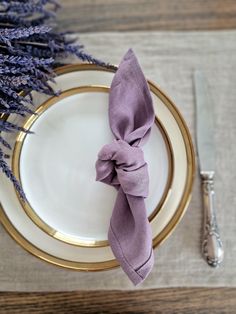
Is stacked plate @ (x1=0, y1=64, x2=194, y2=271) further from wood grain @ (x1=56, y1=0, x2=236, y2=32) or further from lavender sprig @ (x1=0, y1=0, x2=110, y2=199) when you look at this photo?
wood grain @ (x1=56, y1=0, x2=236, y2=32)

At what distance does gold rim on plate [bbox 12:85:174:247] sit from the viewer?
64cm

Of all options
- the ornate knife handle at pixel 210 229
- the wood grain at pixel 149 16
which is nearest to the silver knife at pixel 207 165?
the ornate knife handle at pixel 210 229

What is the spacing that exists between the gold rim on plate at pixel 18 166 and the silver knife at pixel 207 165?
0.24 feet

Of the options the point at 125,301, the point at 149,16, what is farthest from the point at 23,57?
the point at 125,301

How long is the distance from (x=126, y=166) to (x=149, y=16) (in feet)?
1.04

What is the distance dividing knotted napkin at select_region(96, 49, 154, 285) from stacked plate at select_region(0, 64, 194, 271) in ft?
0.14

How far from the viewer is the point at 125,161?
1.89ft

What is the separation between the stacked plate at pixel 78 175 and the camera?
2.10ft

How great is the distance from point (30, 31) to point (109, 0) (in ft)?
0.85

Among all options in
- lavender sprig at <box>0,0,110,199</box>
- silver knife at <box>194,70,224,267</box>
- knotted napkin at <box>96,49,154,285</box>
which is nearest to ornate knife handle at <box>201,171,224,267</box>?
silver knife at <box>194,70,224,267</box>

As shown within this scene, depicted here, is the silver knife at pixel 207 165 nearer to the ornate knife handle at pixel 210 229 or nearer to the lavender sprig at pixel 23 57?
the ornate knife handle at pixel 210 229

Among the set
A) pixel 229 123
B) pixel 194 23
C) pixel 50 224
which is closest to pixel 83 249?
pixel 50 224

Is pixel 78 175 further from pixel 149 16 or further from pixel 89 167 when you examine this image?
pixel 149 16

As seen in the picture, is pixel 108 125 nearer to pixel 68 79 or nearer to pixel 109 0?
pixel 68 79
